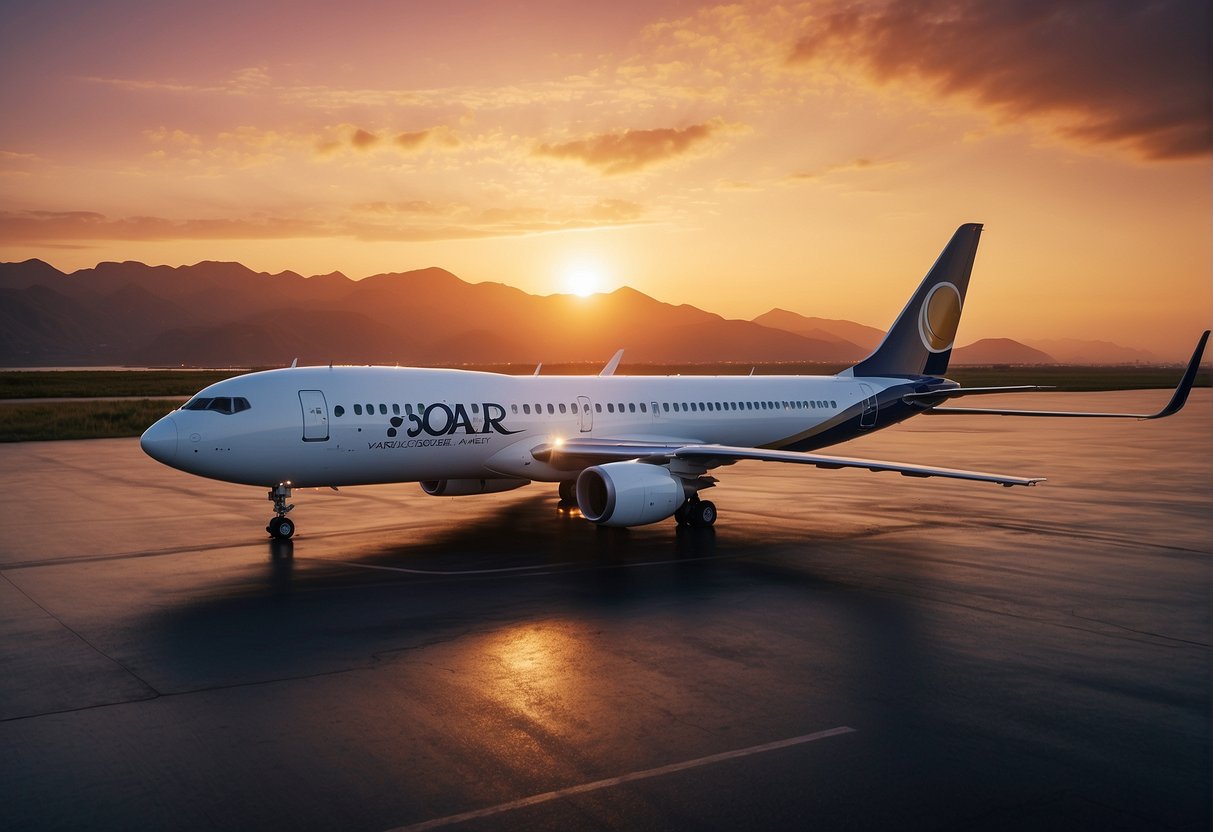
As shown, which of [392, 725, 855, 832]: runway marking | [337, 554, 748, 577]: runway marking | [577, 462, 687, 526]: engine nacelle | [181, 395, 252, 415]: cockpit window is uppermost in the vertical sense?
[181, 395, 252, 415]: cockpit window

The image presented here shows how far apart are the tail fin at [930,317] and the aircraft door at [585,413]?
37.9 ft

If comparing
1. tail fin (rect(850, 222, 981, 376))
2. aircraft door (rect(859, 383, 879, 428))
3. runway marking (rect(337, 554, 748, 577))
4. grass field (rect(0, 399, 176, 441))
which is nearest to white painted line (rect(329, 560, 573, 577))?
runway marking (rect(337, 554, 748, 577))

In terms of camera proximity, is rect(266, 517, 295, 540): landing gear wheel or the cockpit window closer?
the cockpit window

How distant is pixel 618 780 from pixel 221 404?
616 inches

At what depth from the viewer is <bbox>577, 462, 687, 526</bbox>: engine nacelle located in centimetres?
2017

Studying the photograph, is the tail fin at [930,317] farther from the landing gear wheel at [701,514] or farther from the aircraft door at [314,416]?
the aircraft door at [314,416]

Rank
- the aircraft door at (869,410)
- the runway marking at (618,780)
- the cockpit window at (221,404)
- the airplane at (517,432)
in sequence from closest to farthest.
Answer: the runway marking at (618,780) < the airplane at (517,432) < the cockpit window at (221,404) < the aircraft door at (869,410)

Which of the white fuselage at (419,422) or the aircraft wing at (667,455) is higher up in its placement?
the white fuselage at (419,422)

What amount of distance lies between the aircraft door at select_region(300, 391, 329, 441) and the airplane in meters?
0.02

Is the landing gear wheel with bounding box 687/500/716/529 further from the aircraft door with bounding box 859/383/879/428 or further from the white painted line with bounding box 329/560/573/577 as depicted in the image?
the aircraft door with bounding box 859/383/879/428

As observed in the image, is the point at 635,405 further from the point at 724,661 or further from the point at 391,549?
the point at 724,661

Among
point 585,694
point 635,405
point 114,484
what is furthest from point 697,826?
point 114,484

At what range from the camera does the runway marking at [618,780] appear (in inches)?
301

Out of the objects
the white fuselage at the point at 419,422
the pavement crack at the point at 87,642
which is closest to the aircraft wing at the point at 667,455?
the white fuselage at the point at 419,422
